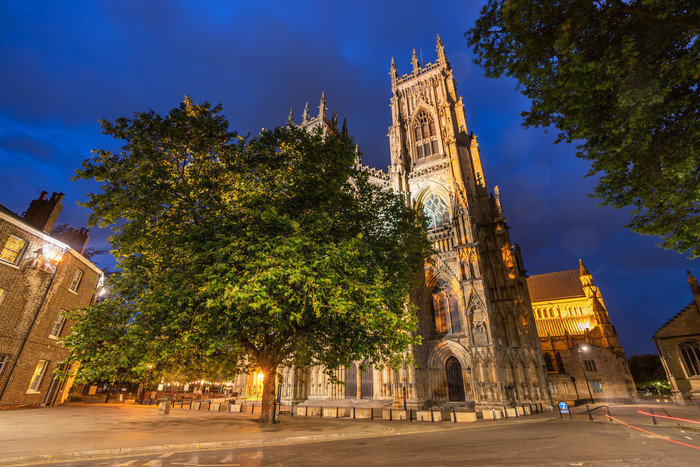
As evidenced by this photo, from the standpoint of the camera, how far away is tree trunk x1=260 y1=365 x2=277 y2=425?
12.5m

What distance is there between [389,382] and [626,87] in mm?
24392

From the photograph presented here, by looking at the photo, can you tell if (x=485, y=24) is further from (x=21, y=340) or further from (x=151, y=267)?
(x=21, y=340)

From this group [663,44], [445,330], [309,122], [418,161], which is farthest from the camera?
[309,122]

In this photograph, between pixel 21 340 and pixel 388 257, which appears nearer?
pixel 388 257

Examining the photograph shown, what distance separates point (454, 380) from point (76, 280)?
29.5 m

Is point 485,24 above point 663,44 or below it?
above

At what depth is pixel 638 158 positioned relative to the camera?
797 cm

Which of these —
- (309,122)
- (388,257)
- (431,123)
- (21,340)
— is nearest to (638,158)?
(388,257)

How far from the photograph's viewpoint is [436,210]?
1325 inches

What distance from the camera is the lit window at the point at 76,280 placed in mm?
20531

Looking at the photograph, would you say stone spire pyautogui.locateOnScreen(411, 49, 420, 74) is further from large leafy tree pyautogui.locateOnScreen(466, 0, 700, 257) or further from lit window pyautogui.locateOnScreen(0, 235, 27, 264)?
lit window pyautogui.locateOnScreen(0, 235, 27, 264)

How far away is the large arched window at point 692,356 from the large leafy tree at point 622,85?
1263 inches

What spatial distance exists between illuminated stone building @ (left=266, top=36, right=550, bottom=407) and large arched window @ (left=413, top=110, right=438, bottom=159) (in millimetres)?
508

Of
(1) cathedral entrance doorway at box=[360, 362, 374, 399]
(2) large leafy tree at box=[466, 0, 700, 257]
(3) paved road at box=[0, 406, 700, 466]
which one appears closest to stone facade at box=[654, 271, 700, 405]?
(3) paved road at box=[0, 406, 700, 466]
